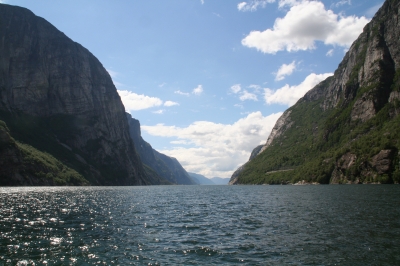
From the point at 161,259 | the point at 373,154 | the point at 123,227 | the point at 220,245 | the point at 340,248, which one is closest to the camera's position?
the point at 161,259

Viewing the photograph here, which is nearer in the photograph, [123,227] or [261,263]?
[261,263]

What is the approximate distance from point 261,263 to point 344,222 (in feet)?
74.0

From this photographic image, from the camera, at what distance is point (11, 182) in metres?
176

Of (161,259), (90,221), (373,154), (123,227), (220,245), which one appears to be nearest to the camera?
(161,259)

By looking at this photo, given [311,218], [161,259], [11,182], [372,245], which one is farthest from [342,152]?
[11,182]

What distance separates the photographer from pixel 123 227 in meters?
39.6

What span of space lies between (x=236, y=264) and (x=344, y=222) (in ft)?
79.1

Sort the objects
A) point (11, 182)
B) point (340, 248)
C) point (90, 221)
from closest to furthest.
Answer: point (340, 248) < point (90, 221) < point (11, 182)

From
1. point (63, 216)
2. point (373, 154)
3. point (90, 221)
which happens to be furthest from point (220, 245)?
point (373, 154)

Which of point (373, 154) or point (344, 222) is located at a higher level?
point (373, 154)

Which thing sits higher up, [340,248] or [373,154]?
[373,154]

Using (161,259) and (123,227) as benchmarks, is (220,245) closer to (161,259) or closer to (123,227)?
(161,259)

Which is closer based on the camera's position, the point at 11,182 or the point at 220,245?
the point at 220,245

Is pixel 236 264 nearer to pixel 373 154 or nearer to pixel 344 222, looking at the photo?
pixel 344 222
